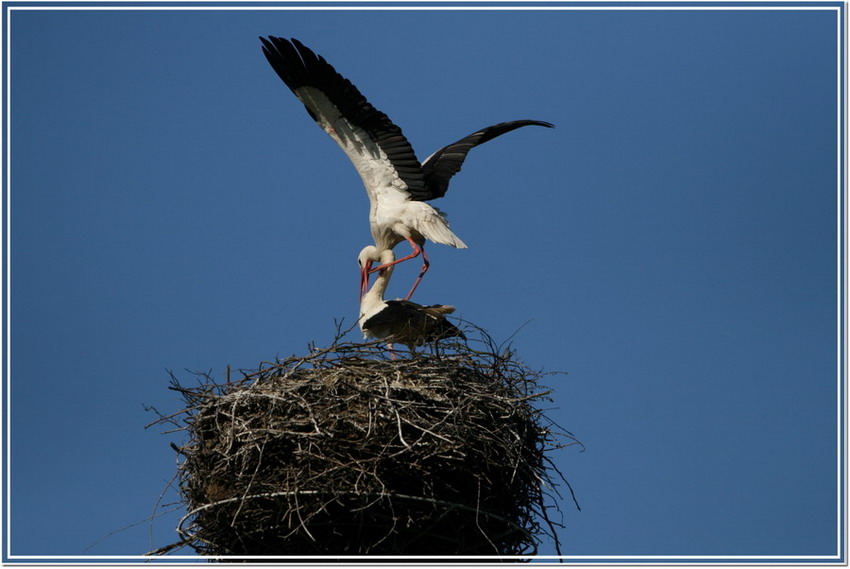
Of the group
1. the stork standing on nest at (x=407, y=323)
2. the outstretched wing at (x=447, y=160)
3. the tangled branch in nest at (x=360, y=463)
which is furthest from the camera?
the outstretched wing at (x=447, y=160)

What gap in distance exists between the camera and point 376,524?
7.26 metres

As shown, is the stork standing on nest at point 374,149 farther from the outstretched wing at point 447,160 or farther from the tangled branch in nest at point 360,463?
the tangled branch in nest at point 360,463

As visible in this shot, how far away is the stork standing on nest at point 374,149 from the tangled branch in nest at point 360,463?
2.55m

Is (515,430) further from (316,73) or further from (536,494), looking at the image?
(316,73)

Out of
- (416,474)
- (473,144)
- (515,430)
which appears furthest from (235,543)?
(473,144)

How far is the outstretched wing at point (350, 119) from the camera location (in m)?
10.4

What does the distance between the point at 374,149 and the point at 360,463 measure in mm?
4024

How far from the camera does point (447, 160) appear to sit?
11.3 metres

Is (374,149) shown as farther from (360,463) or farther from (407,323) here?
(360,463)

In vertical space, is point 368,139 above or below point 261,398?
above

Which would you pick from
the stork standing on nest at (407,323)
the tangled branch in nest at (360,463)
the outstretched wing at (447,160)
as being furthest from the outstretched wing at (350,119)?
the tangled branch in nest at (360,463)

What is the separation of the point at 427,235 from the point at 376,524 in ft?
11.9

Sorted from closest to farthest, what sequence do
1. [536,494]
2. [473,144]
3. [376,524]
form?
[376,524], [536,494], [473,144]

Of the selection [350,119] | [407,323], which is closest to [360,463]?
[407,323]
